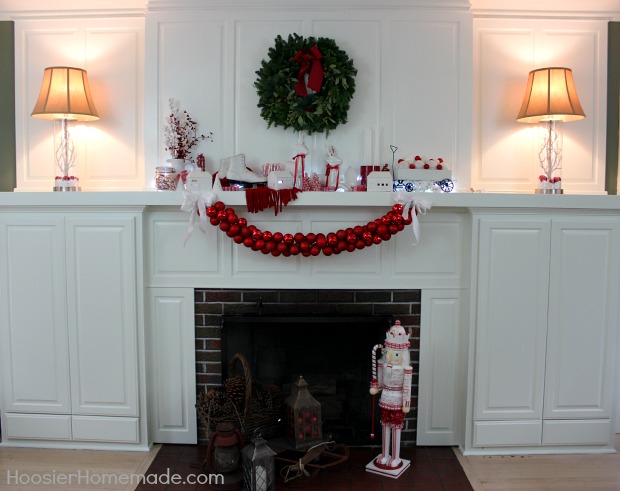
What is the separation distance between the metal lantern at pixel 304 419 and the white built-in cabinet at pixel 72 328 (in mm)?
806

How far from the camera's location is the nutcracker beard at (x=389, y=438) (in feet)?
8.47

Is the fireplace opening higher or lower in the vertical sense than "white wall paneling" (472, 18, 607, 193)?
lower

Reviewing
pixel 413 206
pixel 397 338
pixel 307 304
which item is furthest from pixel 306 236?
pixel 397 338

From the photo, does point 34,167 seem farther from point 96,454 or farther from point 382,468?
point 382,468

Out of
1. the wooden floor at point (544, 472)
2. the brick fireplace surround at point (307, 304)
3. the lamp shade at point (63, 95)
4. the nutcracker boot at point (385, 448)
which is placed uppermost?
the lamp shade at point (63, 95)

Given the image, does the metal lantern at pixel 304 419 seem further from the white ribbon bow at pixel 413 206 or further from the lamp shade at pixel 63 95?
the lamp shade at pixel 63 95

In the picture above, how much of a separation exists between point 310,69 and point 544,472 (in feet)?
7.65

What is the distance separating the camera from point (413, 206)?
103 inches

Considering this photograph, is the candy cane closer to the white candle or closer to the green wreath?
the white candle

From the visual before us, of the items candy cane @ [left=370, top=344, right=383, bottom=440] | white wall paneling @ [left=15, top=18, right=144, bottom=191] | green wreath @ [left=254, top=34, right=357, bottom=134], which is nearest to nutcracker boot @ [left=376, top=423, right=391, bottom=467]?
candy cane @ [left=370, top=344, right=383, bottom=440]

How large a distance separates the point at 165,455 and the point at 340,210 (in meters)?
1.54

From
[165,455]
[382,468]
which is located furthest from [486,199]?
[165,455]

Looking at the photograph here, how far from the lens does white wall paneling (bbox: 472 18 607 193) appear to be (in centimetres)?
301

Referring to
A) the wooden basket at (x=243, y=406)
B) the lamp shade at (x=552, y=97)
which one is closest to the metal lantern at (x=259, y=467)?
the wooden basket at (x=243, y=406)
